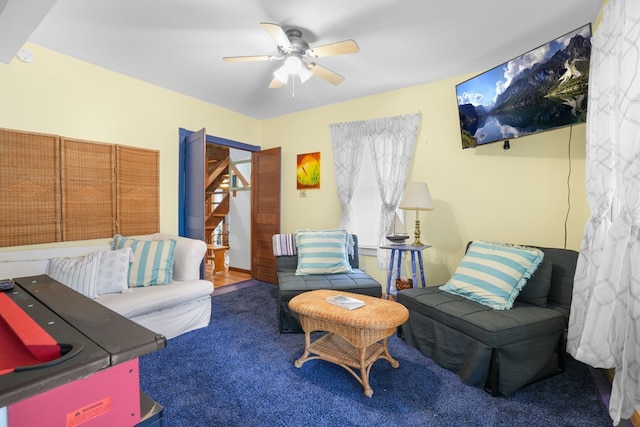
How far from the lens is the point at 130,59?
278cm

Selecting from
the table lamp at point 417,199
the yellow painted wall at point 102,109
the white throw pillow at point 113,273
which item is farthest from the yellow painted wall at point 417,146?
the white throw pillow at point 113,273

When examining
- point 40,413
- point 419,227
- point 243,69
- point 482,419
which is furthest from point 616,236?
point 243,69

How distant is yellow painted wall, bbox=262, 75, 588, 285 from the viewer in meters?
2.59

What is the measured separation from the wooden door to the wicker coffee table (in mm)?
2257

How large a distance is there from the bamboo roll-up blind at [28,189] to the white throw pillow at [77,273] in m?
0.47

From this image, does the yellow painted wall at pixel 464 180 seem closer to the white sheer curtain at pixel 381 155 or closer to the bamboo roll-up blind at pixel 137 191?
the white sheer curtain at pixel 381 155

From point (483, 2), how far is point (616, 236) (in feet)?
5.42

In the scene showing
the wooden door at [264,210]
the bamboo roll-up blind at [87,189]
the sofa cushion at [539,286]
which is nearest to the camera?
the sofa cushion at [539,286]

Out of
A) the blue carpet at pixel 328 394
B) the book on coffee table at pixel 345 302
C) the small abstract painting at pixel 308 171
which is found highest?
the small abstract painting at pixel 308 171

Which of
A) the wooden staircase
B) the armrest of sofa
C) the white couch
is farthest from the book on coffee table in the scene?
the wooden staircase

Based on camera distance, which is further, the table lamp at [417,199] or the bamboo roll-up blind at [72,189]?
the table lamp at [417,199]

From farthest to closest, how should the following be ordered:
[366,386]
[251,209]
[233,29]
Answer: [251,209] → [233,29] → [366,386]

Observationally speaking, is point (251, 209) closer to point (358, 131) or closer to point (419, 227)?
point (358, 131)

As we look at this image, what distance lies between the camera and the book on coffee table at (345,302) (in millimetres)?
1992
